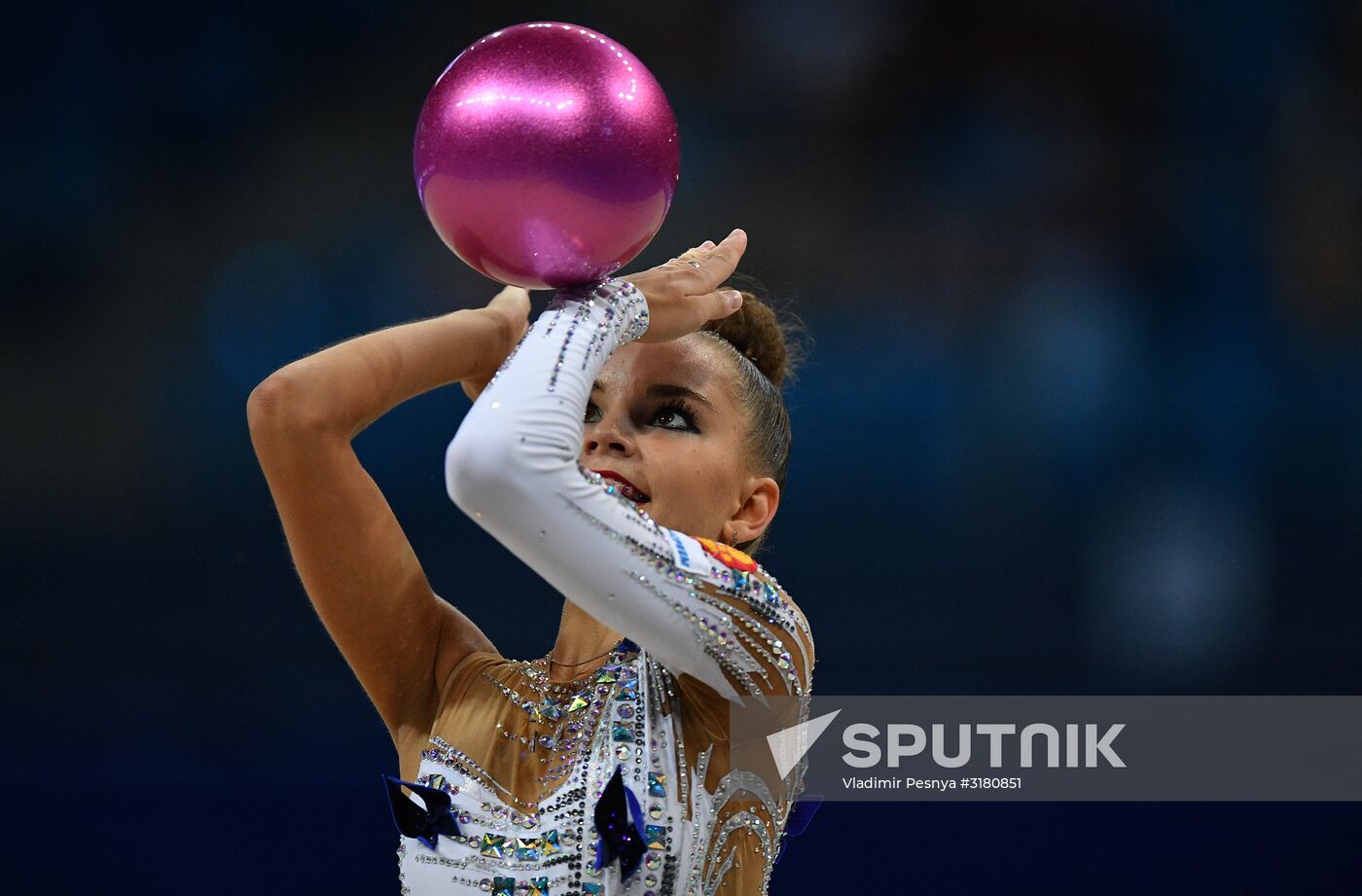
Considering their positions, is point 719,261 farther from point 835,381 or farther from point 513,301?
point 835,381

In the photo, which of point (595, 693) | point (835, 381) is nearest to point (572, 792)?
point (595, 693)

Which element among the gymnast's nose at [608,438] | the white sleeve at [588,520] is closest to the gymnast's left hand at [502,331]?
the gymnast's nose at [608,438]

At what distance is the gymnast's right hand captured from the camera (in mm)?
1115

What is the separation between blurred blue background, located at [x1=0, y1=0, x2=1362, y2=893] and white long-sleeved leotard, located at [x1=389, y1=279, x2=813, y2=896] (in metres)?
1.14

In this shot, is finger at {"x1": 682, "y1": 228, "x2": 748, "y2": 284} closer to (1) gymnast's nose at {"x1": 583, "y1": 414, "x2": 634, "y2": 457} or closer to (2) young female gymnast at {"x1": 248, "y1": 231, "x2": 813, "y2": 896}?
(2) young female gymnast at {"x1": 248, "y1": 231, "x2": 813, "y2": 896}

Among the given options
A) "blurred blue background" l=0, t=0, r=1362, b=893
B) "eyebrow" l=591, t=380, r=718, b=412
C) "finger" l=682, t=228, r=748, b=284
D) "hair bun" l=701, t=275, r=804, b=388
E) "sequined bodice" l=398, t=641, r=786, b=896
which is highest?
"blurred blue background" l=0, t=0, r=1362, b=893

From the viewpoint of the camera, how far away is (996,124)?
2689 millimetres

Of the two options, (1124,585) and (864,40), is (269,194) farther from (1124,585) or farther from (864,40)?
(1124,585)

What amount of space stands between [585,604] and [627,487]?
0.25 meters

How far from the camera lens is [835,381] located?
2.59m

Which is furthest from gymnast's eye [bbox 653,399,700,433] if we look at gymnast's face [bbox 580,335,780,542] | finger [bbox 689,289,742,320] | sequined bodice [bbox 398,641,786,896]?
sequined bodice [bbox 398,641,786,896]

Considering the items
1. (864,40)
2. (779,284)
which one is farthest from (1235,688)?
(864,40)

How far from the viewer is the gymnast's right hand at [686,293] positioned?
112 cm

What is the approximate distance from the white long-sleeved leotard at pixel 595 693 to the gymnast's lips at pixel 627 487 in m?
0.09
